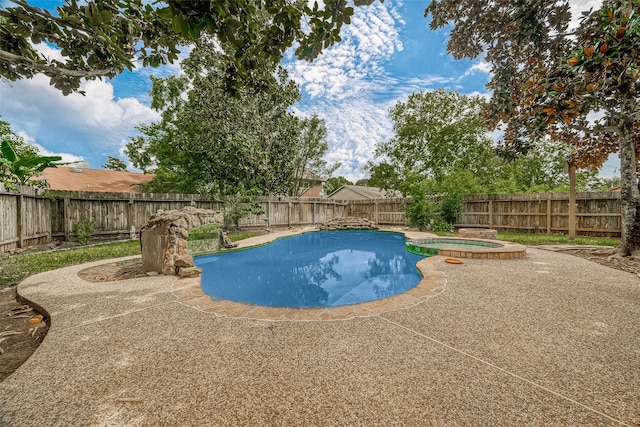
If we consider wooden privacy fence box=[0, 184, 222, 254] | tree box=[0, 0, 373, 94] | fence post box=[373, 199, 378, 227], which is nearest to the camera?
tree box=[0, 0, 373, 94]

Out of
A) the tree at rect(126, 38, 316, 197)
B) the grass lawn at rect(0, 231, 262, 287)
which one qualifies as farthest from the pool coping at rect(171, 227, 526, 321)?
the tree at rect(126, 38, 316, 197)

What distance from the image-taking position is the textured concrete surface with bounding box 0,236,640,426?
1477 mm

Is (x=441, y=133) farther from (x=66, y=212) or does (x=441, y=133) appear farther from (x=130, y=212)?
(x=66, y=212)

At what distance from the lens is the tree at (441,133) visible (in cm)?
1680

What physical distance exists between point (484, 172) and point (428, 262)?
15433 millimetres

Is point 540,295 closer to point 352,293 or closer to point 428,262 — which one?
point 428,262

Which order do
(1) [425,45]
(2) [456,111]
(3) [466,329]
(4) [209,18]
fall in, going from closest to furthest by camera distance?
(4) [209,18]
(3) [466,329]
(1) [425,45]
(2) [456,111]

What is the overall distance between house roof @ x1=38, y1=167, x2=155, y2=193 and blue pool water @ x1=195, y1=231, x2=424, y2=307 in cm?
1329

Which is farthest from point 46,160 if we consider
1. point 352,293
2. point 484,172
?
point 484,172

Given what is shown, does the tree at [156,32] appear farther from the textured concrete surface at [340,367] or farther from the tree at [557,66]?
the tree at [557,66]

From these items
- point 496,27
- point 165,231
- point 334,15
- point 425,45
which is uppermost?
point 425,45

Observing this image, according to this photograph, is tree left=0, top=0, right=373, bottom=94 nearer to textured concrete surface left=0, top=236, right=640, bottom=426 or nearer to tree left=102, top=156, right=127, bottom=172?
textured concrete surface left=0, top=236, right=640, bottom=426

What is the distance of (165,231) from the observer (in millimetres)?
4574

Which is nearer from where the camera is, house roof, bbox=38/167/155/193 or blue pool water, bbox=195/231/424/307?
blue pool water, bbox=195/231/424/307
